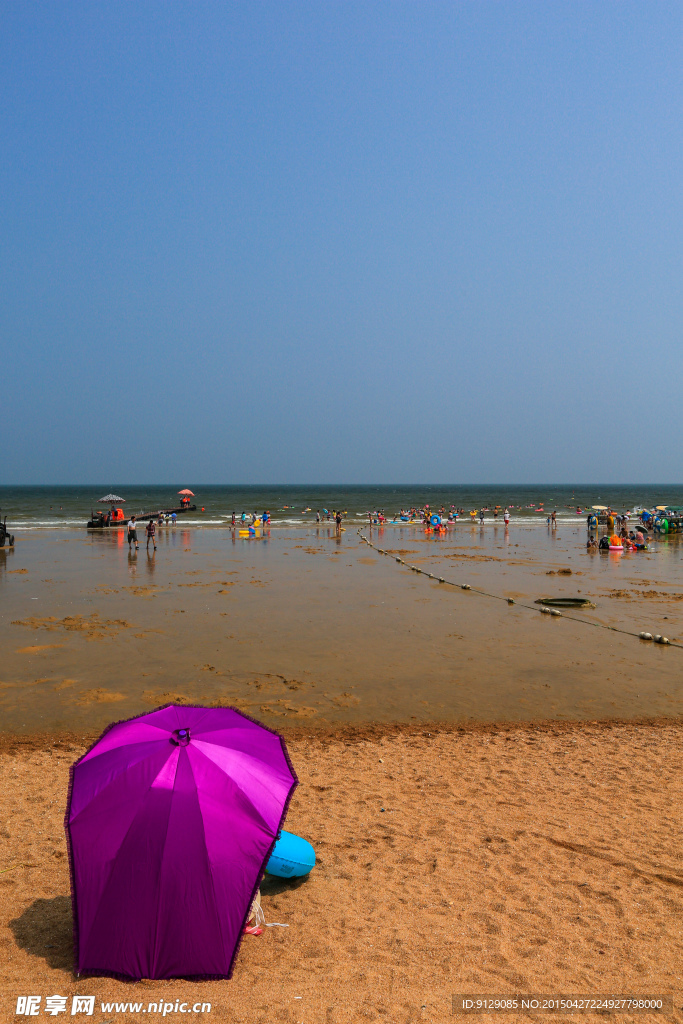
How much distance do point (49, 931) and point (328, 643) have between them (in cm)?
1007

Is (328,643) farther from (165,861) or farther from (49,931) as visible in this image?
(165,861)

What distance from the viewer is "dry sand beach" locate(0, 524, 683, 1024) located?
4.76 metres

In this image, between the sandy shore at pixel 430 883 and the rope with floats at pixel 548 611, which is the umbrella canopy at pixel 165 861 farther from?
the rope with floats at pixel 548 611

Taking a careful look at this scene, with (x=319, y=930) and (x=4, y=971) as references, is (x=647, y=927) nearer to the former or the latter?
(x=319, y=930)

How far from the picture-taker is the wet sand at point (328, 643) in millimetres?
11141

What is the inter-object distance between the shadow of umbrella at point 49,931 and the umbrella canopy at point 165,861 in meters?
0.37

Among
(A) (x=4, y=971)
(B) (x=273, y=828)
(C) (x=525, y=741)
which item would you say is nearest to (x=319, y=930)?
(B) (x=273, y=828)

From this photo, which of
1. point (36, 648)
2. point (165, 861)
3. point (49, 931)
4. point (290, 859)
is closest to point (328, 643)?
point (36, 648)

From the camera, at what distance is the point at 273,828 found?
4793mm

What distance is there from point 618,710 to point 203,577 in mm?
17682

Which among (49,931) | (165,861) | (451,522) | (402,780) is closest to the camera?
Result: (165,861)

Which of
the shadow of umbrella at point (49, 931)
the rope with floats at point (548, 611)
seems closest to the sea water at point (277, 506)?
the rope with floats at point (548, 611)

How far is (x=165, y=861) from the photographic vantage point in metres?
4.51

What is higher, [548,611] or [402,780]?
[548,611]
